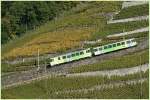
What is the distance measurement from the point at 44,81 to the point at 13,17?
39791 millimetres

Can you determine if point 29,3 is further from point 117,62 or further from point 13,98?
point 13,98

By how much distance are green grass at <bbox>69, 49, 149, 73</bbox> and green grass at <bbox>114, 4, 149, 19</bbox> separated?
2182 centimetres

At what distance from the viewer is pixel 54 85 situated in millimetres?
47469

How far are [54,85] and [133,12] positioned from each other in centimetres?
3182

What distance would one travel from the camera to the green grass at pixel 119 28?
222ft

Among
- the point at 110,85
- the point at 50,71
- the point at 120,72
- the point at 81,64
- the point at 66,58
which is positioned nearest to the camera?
the point at 110,85

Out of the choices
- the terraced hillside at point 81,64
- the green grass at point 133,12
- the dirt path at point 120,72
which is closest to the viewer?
the terraced hillside at point 81,64

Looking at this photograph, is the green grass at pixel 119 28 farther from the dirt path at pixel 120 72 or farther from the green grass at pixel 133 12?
the dirt path at pixel 120 72

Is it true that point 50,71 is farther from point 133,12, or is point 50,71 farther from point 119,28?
point 133,12

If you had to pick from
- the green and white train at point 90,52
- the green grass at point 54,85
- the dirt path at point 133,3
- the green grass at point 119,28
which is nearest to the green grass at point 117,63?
the green grass at point 54,85

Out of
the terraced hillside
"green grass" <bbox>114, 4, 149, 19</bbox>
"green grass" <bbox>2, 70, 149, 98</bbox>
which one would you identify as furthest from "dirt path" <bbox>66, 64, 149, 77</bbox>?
"green grass" <bbox>114, 4, 149, 19</bbox>

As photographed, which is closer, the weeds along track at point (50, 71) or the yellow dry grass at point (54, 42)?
the weeds along track at point (50, 71)

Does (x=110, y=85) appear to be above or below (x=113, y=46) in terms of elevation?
below

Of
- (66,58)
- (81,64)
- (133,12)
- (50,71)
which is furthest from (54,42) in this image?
(133,12)
